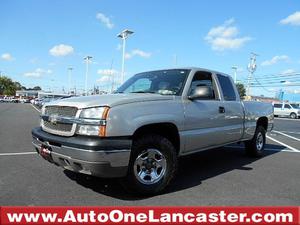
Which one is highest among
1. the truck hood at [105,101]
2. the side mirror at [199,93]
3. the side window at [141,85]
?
the side window at [141,85]

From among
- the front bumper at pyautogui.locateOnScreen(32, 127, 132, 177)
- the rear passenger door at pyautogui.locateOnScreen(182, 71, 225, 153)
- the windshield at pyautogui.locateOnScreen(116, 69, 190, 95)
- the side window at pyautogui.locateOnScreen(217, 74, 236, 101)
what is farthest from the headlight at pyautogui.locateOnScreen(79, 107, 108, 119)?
the side window at pyautogui.locateOnScreen(217, 74, 236, 101)

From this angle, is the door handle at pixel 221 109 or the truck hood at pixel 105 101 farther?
the door handle at pixel 221 109

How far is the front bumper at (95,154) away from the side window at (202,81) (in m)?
1.89

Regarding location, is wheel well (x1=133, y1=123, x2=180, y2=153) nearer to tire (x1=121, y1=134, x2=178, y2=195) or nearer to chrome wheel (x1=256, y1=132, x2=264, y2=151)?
tire (x1=121, y1=134, x2=178, y2=195)

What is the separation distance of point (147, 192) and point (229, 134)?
2678 millimetres

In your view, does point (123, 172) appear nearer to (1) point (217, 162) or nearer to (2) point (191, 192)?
(2) point (191, 192)

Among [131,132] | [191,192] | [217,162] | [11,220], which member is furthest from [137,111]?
[217,162]

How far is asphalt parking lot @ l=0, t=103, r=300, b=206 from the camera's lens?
5.04m

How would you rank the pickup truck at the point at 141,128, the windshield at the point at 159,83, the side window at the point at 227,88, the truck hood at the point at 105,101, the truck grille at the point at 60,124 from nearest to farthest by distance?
the pickup truck at the point at 141,128 → the truck hood at the point at 105,101 → the truck grille at the point at 60,124 → the windshield at the point at 159,83 → the side window at the point at 227,88

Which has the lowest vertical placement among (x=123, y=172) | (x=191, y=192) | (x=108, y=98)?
(x=191, y=192)

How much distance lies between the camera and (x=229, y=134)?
719 centimetres

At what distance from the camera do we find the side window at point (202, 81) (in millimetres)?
6285

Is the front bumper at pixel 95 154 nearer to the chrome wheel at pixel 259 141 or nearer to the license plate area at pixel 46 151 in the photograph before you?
the license plate area at pixel 46 151

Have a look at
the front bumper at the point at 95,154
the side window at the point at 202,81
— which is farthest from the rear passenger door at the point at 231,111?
the front bumper at the point at 95,154
